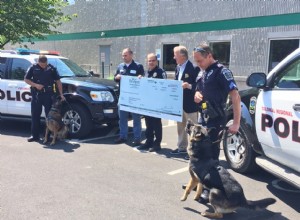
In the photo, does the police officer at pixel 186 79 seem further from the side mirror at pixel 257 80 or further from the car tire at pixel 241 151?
the side mirror at pixel 257 80

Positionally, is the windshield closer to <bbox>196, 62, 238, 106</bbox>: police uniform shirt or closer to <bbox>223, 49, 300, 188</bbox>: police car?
<bbox>223, 49, 300, 188</bbox>: police car

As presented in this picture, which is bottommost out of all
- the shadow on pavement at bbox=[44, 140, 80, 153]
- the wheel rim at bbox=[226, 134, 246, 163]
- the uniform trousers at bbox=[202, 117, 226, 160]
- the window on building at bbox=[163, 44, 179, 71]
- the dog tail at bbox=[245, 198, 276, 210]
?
the shadow on pavement at bbox=[44, 140, 80, 153]

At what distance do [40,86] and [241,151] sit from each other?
4105 mm

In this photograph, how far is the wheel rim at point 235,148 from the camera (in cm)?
496

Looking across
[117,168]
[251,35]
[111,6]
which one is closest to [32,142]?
[117,168]

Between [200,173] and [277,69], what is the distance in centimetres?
163

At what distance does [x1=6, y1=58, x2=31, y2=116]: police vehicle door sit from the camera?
760 cm

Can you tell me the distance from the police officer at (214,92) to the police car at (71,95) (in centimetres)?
338

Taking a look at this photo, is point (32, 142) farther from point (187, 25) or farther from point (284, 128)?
point (187, 25)

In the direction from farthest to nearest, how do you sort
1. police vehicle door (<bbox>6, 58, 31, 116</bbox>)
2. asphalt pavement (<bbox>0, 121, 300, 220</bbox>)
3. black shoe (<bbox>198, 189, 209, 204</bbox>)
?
police vehicle door (<bbox>6, 58, 31, 116</bbox>) < black shoe (<bbox>198, 189, 209, 204</bbox>) < asphalt pavement (<bbox>0, 121, 300, 220</bbox>)

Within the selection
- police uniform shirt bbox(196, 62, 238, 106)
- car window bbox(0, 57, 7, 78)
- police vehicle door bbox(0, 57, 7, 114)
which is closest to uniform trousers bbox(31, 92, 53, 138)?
police vehicle door bbox(0, 57, 7, 114)

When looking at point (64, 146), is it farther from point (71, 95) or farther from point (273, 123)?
point (273, 123)

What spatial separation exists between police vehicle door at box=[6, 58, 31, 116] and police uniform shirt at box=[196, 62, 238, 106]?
191 inches

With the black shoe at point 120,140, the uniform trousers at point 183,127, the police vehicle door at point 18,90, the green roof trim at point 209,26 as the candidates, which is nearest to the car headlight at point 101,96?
the black shoe at point 120,140
